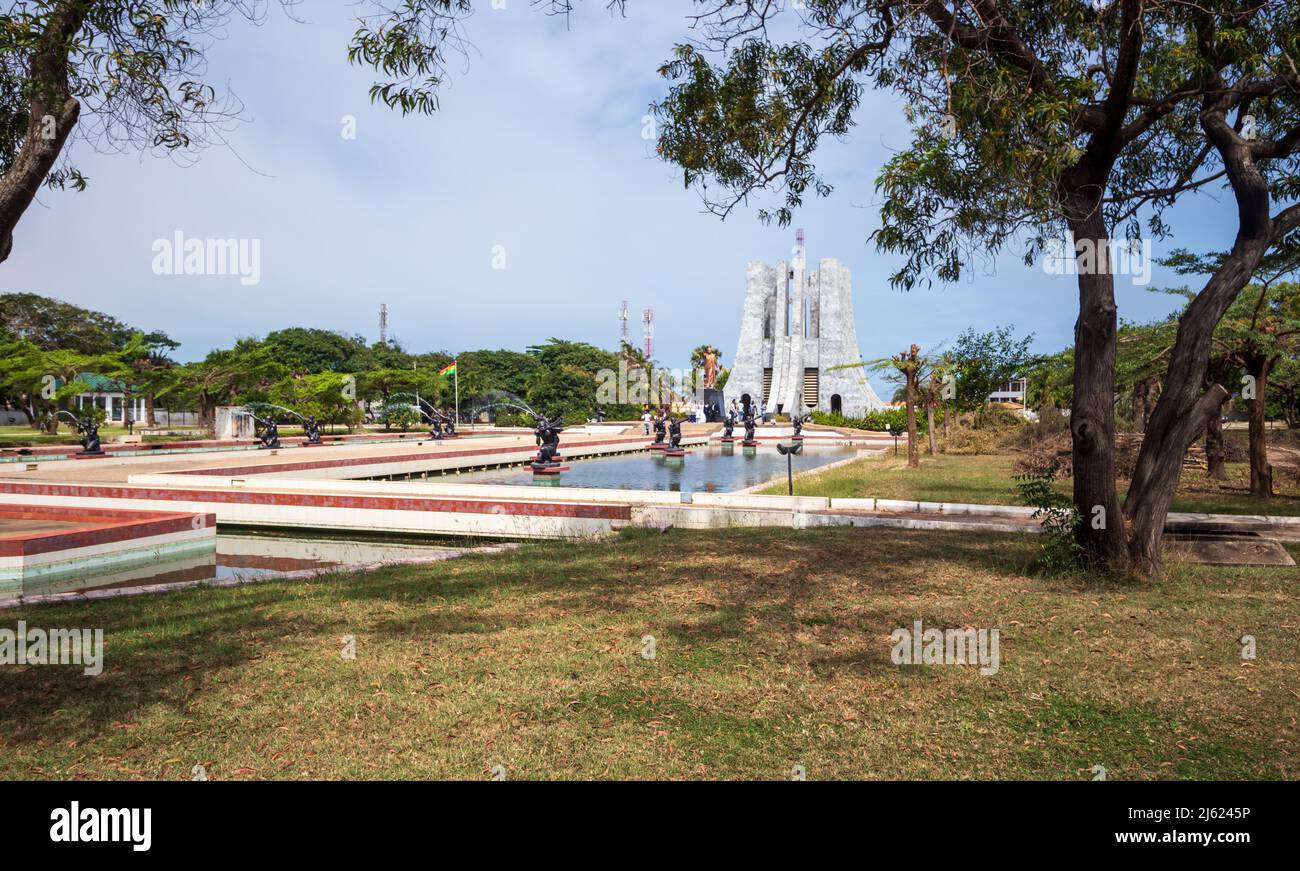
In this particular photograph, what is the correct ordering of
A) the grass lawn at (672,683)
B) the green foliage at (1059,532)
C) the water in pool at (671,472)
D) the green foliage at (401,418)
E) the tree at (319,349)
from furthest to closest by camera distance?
1. the tree at (319,349)
2. the green foliage at (401,418)
3. the water in pool at (671,472)
4. the green foliage at (1059,532)
5. the grass lawn at (672,683)

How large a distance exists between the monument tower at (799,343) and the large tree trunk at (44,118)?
64.5 metres

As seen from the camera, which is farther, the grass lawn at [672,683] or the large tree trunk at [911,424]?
the large tree trunk at [911,424]

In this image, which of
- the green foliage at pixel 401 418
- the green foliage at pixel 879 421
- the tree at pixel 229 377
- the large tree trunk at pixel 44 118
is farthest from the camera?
the green foliage at pixel 401 418

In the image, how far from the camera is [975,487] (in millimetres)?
15836

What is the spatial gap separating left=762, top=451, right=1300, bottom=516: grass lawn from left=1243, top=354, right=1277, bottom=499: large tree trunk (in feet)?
0.88

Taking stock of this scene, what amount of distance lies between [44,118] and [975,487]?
1575 centimetres

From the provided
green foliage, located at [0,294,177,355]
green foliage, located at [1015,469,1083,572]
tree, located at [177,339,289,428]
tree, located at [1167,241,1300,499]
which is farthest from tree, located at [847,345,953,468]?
green foliage, located at [0,294,177,355]

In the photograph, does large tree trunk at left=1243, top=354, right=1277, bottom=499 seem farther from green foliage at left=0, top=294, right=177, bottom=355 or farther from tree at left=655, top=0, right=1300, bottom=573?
green foliage at left=0, top=294, right=177, bottom=355

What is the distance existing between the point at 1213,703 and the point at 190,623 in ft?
22.1

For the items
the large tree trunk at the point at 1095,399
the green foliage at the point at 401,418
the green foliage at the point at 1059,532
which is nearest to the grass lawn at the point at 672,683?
the green foliage at the point at 1059,532

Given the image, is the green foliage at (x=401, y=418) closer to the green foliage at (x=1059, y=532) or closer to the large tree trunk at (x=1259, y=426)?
the large tree trunk at (x=1259, y=426)

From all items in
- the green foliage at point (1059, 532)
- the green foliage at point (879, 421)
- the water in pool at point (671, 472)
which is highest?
the green foliage at point (879, 421)

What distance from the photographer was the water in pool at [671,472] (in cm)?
1928

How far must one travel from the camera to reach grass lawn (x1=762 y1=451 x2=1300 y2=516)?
500 inches
